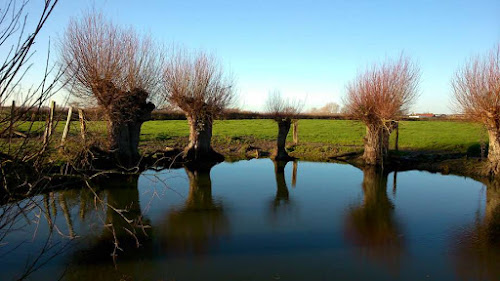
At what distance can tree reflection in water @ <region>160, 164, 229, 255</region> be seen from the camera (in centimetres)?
940

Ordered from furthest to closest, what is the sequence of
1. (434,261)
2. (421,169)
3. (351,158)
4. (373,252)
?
(351,158) < (421,169) < (373,252) < (434,261)

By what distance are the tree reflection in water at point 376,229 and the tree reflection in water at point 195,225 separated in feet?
12.4

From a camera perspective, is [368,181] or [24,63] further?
[368,181]

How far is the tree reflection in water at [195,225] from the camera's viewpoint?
30.8 ft

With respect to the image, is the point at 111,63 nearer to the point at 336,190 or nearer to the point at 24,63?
the point at 336,190

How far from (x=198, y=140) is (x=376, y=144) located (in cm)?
1096

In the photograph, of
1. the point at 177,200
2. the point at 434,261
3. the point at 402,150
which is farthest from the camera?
the point at 402,150

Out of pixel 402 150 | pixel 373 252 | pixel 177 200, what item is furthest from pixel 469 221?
pixel 402 150

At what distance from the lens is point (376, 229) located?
10961 mm

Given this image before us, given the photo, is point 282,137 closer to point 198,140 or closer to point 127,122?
point 198,140

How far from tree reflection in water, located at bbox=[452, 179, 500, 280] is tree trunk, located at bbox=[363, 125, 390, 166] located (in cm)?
963

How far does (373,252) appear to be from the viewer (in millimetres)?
9125

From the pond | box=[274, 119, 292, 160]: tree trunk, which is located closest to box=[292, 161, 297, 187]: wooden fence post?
the pond

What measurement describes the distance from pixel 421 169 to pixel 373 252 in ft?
48.6
